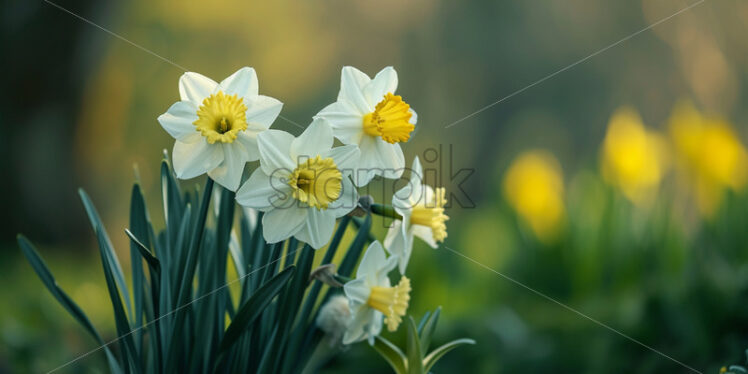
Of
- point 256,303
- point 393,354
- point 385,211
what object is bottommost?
point 393,354

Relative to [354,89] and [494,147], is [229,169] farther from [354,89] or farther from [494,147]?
[494,147]

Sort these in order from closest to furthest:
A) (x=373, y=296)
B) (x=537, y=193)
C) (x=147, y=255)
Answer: (x=147, y=255) → (x=373, y=296) → (x=537, y=193)

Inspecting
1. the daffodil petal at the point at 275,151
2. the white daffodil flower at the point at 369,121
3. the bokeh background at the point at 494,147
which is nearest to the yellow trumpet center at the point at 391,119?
the white daffodil flower at the point at 369,121

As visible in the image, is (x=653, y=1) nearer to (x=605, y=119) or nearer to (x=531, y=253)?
(x=605, y=119)

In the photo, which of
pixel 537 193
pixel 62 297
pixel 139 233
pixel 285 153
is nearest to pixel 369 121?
pixel 285 153

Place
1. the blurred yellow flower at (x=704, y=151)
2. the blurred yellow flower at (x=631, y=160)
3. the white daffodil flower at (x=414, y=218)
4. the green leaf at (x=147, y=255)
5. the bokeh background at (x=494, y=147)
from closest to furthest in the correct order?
the green leaf at (x=147, y=255)
the white daffodil flower at (x=414, y=218)
the bokeh background at (x=494, y=147)
the blurred yellow flower at (x=631, y=160)
the blurred yellow flower at (x=704, y=151)

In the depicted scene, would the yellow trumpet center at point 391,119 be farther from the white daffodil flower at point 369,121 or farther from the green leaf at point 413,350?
the green leaf at point 413,350
